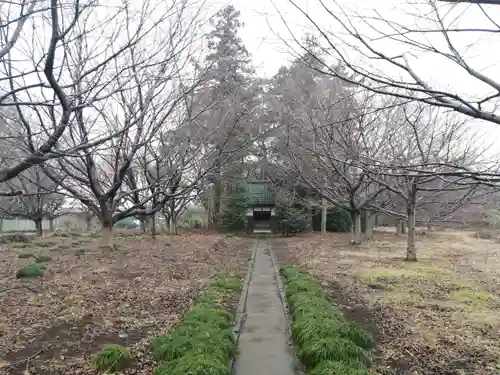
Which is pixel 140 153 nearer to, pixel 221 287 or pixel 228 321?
pixel 221 287

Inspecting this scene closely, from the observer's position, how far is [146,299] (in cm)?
771

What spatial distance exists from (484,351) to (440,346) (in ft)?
1.51

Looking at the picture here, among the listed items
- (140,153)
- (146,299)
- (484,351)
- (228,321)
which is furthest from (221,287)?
(140,153)

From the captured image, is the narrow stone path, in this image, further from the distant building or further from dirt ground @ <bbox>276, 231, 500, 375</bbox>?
the distant building

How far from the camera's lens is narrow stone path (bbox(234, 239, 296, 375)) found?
15.1ft

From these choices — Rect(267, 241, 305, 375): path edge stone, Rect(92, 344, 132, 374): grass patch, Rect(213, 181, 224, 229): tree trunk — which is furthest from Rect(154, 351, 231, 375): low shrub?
Rect(213, 181, 224, 229): tree trunk

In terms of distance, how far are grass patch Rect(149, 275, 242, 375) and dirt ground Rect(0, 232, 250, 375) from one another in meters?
0.25

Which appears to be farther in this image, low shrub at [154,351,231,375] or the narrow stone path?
the narrow stone path

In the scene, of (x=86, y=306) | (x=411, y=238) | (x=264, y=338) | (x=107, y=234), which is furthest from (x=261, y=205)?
(x=264, y=338)

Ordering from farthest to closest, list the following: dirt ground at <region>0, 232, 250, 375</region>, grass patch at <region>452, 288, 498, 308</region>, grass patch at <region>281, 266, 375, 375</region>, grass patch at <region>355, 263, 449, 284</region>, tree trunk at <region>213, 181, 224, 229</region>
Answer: tree trunk at <region>213, 181, 224, 229</region>
grass patch at <region>355, 263, 449, 284</region>
grass patch at <region>452, 288, 498, 308</region>
dirt ground at <region>0, 232, 250, 375</region>
grass patch at <region>281, 266, 375, 375</region>

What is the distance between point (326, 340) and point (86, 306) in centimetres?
392

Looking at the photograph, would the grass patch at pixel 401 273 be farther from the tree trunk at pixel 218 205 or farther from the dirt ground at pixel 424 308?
the tree trunk at pixel 218 205

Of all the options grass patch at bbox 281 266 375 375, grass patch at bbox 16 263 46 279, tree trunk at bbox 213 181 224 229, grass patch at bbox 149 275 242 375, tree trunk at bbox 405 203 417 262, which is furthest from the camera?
tree trunk at bbox 213 181 224 229

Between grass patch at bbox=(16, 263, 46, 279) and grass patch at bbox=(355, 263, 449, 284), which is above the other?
grass patch at bbox=(16, 263, 46, 279)
